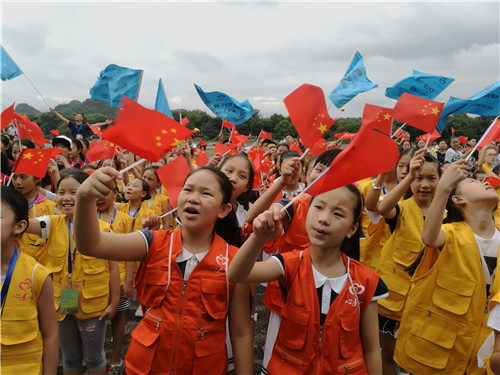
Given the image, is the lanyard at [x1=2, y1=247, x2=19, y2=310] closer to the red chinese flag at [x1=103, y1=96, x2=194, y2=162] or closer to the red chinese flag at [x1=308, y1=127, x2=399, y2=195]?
the red chinese flag at [x1=103, y1=96, x2=194, y2=162]

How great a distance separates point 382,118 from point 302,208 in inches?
54.6

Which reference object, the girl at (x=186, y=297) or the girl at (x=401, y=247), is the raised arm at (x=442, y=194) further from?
the girl at (x=186, y=297)

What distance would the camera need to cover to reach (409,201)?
3004mm

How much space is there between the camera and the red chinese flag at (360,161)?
1.43 metres

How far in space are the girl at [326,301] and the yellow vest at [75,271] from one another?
1654mm

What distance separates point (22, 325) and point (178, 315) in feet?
2.70

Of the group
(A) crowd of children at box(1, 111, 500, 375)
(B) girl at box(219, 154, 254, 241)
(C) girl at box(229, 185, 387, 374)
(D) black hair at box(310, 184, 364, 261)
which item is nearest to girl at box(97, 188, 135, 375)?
(A) crowd of children at box(1, 111, 500, 375)

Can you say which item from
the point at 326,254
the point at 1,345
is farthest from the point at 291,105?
the point at 1,345

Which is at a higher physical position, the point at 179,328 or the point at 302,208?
the point at 302,208

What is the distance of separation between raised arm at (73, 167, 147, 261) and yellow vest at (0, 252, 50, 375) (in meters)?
0.54

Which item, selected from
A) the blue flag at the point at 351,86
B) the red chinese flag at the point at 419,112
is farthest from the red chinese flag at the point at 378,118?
the blue flag at the point at 351,86

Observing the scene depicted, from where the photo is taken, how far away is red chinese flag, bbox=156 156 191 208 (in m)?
2.42

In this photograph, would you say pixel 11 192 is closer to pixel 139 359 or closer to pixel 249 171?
pixel 139 359

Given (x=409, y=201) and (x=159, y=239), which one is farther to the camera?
(x=409, y=201)
